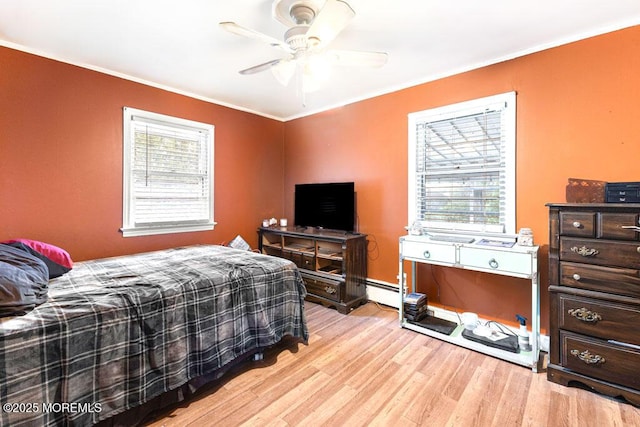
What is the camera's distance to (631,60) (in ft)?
6.68

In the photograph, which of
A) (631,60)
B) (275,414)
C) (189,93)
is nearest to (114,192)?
(189,93)

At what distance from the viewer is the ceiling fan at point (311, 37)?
156 centimetres

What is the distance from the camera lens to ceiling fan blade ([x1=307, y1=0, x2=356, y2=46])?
1454mm

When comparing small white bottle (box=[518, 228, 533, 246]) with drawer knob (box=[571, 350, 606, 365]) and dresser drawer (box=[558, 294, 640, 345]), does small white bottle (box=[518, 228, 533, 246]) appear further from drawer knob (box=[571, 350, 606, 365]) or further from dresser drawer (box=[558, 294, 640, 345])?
drawer knob (box=[571, 350, 606, 365])

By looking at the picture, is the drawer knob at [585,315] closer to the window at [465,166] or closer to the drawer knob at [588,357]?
the drawer knob at [588,357]

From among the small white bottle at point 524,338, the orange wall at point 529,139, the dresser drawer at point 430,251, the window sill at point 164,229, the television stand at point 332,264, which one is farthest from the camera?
the television stand at point 332,264

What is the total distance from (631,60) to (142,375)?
12.5 ft

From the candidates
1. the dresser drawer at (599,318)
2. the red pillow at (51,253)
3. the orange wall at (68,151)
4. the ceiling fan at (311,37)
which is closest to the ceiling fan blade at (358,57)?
the ceiling fan at (311,37)

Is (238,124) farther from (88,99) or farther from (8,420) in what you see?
(8,420)

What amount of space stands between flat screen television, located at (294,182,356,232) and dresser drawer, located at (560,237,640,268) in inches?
78.6

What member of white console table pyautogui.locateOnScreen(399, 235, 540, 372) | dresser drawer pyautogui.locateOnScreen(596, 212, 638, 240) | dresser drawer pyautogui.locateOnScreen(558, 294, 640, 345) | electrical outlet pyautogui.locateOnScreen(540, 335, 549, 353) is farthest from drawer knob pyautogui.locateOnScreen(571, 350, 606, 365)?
dresser drawer pyautogui.locateOnScreen(596, 212, 638, 240)

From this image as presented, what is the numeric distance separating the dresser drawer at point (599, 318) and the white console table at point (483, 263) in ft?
0.71

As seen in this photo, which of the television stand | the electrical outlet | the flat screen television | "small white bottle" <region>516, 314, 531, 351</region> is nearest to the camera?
"small white bottle" <region>516, 314, 531, 351</region>

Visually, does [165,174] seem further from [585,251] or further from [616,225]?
[616,225]
